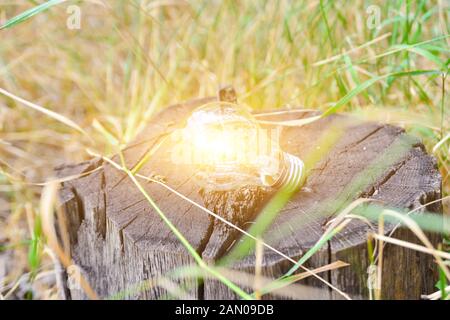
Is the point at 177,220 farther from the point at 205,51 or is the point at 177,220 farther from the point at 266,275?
the point at 205,51

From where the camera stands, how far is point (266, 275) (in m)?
1.03

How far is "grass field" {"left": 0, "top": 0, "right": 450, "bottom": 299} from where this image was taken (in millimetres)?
1708

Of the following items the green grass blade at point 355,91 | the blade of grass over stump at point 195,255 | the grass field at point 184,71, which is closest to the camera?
the blade of grass over stump at point 195,255

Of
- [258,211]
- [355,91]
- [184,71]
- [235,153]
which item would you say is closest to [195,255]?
[258,211]

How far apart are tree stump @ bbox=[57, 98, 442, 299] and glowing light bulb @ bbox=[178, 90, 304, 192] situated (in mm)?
36

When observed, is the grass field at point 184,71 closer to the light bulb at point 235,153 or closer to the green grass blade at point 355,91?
the green grass blade at point 355,91

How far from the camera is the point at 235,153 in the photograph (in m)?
1.25

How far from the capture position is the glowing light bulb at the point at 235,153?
46.6 inches

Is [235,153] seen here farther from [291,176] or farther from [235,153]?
[291,176]

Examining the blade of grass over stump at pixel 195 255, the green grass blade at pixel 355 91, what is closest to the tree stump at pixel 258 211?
the blade of grass over stump at pixel 195 255

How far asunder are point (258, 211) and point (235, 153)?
6.3 inches

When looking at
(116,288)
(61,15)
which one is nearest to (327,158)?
(116,288)

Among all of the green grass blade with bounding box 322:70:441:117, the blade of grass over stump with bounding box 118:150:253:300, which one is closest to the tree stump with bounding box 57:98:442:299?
the blade of grass over stump with bounding box 118:150:253:300

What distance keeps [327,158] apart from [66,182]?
0.62 metres
